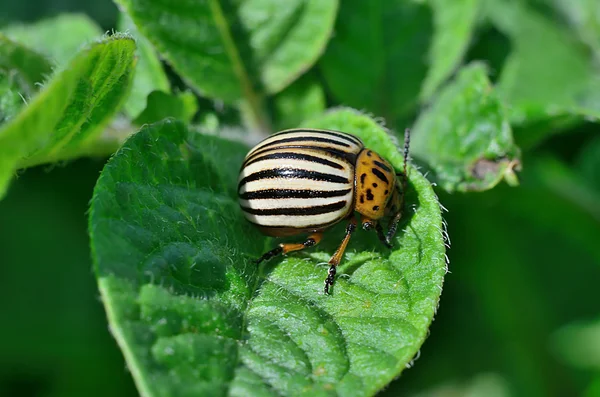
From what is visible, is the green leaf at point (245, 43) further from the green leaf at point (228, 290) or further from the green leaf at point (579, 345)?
the green leaf at point (579, 345)

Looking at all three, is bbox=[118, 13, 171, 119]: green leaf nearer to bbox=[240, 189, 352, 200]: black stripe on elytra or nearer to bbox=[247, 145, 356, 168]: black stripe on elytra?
bbox=[247, 145, 356, 168]: black stripe on elytra

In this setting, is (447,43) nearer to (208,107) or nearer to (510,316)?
Result: (208,107)

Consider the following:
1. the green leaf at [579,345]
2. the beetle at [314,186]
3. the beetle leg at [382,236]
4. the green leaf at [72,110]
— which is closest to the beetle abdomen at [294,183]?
the beetle at [314,186]

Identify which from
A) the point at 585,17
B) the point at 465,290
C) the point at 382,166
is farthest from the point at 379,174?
the point at 585,17

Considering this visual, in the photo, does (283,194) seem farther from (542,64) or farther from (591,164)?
(591,164)

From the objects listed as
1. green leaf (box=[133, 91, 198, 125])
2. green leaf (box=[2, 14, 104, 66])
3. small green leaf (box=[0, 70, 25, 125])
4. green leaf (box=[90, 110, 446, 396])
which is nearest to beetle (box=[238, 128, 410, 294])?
green leaf (box=[90, 110, 446, 396])

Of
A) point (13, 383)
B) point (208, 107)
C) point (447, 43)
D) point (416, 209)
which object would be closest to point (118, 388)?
point (13, 383)
